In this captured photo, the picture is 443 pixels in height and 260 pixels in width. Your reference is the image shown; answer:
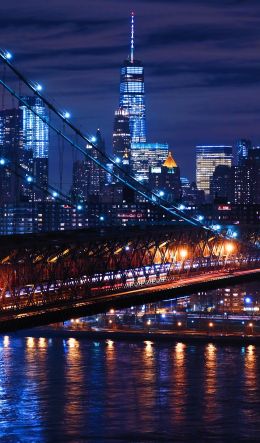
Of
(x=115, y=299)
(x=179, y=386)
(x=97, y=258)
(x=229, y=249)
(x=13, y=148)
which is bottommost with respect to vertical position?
(x=179, y=386)

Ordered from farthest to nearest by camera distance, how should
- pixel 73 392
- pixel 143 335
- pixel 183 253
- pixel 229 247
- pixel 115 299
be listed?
pixel 143 335
pixel 229 247
pixel 183 253
pixel 115 299
pixel 73 392

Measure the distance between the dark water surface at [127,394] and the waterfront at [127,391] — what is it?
3cm

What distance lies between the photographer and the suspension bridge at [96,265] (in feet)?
166

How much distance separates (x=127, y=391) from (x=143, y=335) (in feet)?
85.4

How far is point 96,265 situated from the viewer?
189ft

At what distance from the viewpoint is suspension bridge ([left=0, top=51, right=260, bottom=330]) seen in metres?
50.7

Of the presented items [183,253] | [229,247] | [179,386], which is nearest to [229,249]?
[229,247]

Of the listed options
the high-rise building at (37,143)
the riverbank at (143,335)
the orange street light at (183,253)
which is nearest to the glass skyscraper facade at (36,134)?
the high-rise building at (37,143)

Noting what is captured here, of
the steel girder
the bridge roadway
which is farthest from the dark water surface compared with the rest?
the steel girder

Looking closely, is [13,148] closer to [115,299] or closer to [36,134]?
[36,134]

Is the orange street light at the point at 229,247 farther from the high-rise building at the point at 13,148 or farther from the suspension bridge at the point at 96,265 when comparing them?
the high-rise building at the point at 13,148

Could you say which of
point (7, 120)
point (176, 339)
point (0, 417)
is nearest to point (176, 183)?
point (7, 120)

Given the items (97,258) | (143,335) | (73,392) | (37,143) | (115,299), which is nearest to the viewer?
(73,392)

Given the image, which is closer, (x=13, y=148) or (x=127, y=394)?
(x=127, y=394)
